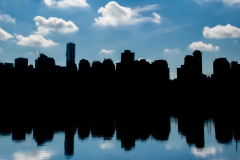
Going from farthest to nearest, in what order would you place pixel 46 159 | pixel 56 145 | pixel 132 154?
pixel 56 145 → pixel 132 154 → pixel 46 159

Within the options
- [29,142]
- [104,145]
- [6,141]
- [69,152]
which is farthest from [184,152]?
[6,141]

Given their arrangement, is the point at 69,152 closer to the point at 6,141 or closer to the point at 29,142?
the point at 29,142

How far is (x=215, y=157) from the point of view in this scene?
54.2 m

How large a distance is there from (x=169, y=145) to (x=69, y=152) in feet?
83.3

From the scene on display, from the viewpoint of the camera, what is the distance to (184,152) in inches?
2334

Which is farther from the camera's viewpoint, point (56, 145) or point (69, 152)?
point (56, 145)

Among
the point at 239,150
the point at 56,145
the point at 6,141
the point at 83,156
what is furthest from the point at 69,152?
the point at 239,150

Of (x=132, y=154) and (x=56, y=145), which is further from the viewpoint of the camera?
(x=56, y=145)

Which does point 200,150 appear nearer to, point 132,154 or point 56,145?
point 132,154

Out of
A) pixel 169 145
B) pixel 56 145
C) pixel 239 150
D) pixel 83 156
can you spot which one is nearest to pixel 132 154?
pixel 83 156

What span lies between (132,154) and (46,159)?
16.9 meters

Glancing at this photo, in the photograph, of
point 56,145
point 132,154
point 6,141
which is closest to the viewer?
point 132,154

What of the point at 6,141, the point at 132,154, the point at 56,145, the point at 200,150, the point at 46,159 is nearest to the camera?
the point at 46,159

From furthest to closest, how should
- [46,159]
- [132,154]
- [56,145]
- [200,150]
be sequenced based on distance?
[56,145] < [200,150] < [132,154] < [46,159]
